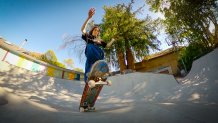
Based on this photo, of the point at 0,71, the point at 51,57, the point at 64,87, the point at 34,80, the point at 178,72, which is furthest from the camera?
the point at 51,57

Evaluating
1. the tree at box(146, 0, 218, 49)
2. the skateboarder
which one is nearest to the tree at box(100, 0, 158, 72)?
the tree at box(146, 0, 218, 49)

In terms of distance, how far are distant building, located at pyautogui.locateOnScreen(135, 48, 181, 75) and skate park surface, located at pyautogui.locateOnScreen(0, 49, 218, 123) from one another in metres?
12.9

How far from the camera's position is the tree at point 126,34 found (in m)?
16.6

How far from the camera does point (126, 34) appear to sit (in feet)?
55.9

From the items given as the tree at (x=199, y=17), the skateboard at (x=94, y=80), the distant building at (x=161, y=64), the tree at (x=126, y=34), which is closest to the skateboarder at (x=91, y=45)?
the skateboard at (x=94, y=80)

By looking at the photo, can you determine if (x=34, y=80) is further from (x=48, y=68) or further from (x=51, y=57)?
(x=51, y=57)

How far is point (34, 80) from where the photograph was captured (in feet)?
24.8

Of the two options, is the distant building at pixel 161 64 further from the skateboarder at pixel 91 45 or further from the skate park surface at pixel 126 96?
the skateboarder at pixel 91 45

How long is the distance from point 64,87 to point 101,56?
5374 mm

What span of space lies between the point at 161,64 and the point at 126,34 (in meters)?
9.22

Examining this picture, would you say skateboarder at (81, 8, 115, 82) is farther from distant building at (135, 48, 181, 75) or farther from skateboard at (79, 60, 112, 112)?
distant building at (135, 48, 181, 75)

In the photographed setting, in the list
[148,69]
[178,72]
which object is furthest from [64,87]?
[178,72]

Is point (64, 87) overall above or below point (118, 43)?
below

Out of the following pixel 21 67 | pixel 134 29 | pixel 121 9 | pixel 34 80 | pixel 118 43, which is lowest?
pixel 34 80
